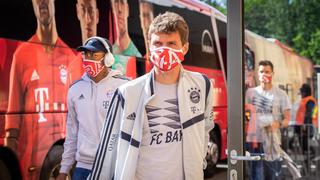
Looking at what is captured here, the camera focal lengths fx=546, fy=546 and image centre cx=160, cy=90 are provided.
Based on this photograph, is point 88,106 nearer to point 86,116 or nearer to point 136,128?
point 86,116

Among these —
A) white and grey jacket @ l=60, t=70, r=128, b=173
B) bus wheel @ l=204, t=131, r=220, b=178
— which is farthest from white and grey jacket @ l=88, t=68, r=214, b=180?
bus wheel @ l=204, t=131, r=220, b=178

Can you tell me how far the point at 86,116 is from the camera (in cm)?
429

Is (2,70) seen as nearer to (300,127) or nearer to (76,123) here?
(76,123)

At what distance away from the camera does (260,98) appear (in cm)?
730

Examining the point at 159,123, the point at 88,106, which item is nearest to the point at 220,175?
the point at 88,106

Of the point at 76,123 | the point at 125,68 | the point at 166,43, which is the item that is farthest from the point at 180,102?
the point at 125,68

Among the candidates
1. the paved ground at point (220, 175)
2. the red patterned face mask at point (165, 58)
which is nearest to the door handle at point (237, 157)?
the red patterned face mask at point (165, 58)

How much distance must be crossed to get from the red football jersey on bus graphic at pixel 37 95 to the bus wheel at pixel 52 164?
113 millimetres

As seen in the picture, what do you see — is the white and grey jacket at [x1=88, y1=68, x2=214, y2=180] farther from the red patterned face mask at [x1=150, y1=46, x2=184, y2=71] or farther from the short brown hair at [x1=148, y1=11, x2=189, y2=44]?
the short brown hair at [x1=148, y1=11, x2=189, y2=44]

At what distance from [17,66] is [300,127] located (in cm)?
658

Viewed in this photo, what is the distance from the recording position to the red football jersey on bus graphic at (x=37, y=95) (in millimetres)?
5359

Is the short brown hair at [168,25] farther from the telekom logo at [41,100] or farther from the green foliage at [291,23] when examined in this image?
the green foliage at [291,23]

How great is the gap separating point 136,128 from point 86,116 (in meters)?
1.55

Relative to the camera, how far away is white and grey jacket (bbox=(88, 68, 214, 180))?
2814 mm
